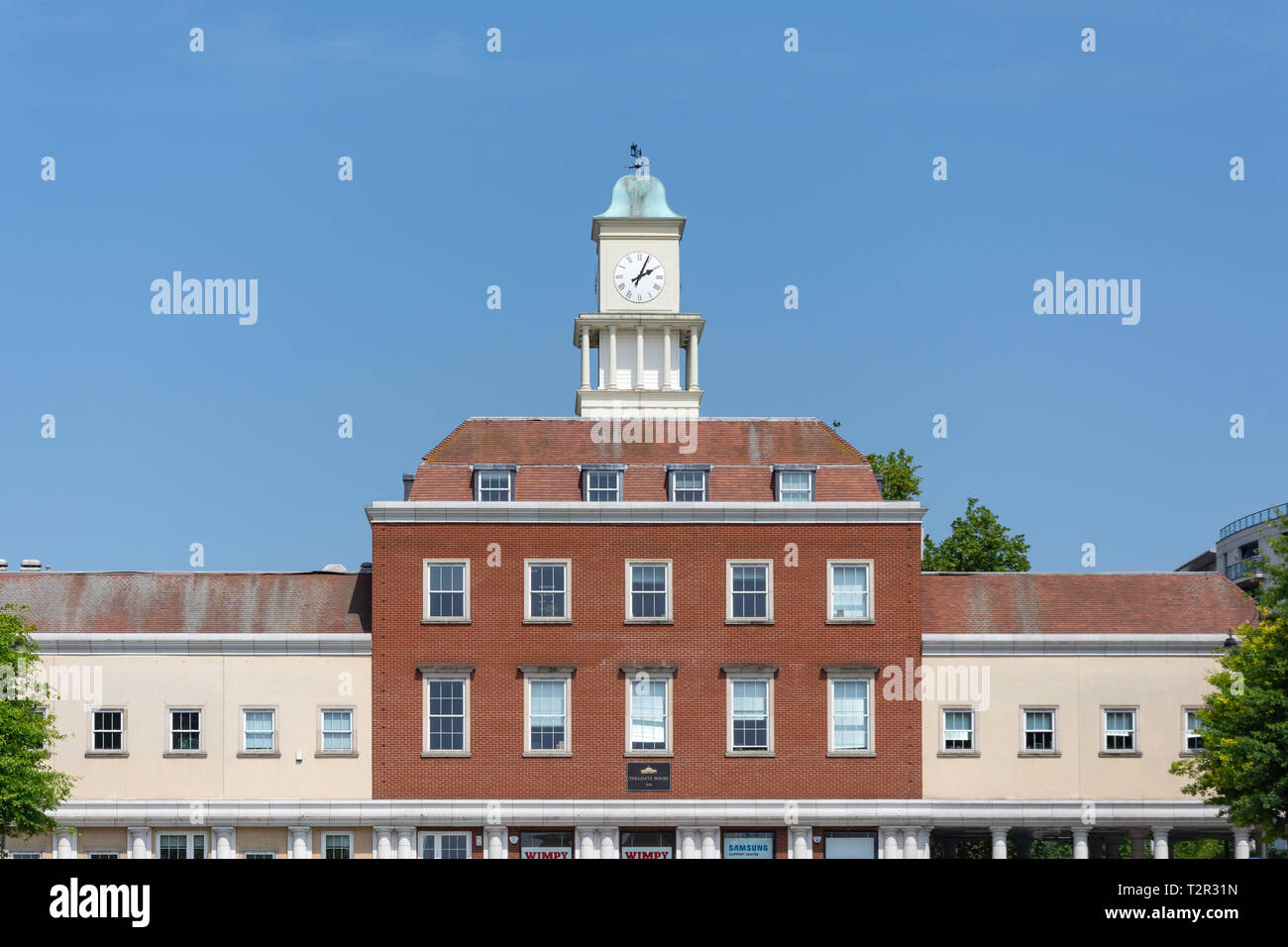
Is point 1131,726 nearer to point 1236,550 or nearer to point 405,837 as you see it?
point 405,837

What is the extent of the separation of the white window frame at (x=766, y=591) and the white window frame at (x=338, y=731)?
12.4m

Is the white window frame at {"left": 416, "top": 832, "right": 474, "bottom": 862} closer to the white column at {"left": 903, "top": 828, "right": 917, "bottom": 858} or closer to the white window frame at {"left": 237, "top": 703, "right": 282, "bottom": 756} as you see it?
the white window frame at {"left": 237, "top": 703, "right": 282, "bottom": 756}

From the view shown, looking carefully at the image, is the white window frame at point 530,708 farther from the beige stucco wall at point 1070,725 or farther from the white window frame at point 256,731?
the beige stucco wall at point 1070,725

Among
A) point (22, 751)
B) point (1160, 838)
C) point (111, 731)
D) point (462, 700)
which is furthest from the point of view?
point (462, 700)

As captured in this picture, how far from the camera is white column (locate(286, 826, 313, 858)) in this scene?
185ft

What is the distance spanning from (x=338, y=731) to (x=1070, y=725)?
2361 cm

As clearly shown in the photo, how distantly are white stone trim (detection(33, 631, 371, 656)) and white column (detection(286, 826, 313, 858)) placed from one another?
5582 mm

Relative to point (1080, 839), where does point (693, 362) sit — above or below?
above

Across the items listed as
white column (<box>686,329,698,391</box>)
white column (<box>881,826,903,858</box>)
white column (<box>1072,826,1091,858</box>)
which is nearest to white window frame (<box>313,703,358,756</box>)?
white column (<box>881,826,903,858</box>)

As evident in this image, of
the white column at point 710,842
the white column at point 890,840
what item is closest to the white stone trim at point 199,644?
the white column at point 710,842

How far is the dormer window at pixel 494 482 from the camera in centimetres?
5947

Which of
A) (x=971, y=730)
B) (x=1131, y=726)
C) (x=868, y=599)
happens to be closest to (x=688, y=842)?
(x=868, y=599)

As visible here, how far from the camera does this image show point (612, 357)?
3428 inches
